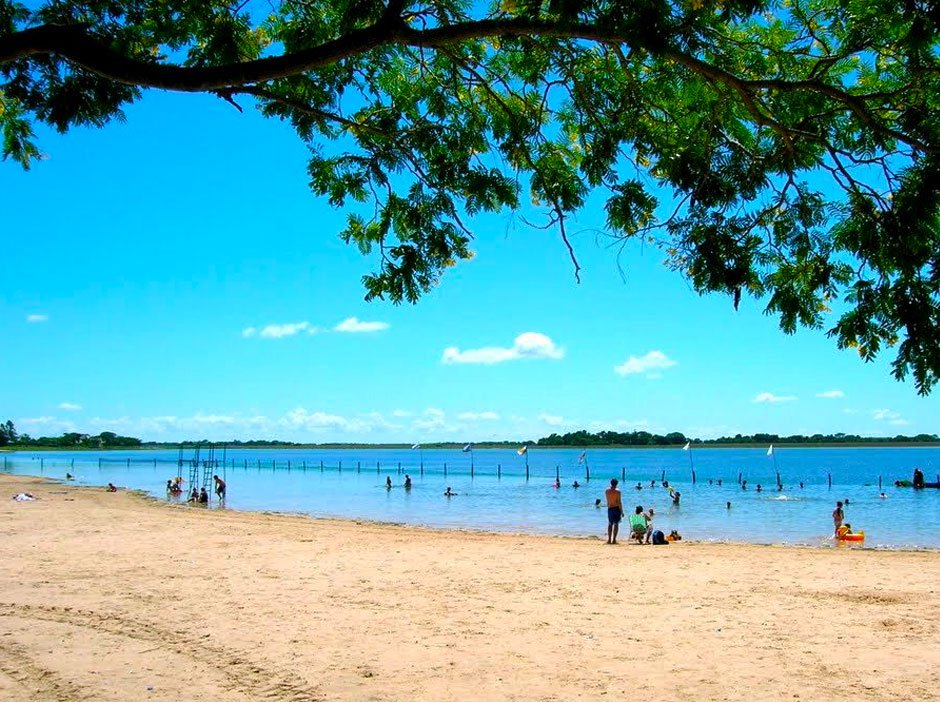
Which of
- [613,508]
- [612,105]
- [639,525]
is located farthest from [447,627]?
[639,525]

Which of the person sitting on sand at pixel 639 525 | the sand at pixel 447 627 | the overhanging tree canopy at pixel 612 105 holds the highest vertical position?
the overhanging tree canopy at pixel 612 105

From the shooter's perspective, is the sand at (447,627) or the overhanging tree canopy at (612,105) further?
the sand at (447,627)

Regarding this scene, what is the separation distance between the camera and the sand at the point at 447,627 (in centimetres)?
637

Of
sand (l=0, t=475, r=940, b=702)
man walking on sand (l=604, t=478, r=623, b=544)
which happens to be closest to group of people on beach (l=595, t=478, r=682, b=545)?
man walking on sand (l=604, t=478, r=623, b=544)

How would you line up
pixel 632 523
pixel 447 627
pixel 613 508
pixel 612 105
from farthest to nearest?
pixel 632 523 < pixel 613 508 < pixel 447 627 < pixel 612 105

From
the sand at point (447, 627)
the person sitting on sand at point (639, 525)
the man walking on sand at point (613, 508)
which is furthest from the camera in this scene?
the person sitting on sand at point (639, 525)

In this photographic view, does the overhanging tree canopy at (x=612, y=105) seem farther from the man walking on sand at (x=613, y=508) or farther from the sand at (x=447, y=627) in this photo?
the man walking on sand at (x=613, y=508)

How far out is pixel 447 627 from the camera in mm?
8406

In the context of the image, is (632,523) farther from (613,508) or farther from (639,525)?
(613,508)

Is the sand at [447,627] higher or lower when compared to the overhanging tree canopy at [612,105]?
lower

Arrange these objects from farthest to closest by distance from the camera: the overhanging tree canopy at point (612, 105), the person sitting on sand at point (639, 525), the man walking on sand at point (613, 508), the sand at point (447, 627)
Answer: the person sitting on sand at point (639, 525) → the man walking on sand at point (613, 508) → the sand at point (447, 627) → the overhanging tree canopy at point (612, 105)

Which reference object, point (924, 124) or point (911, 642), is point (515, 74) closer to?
point (924, 124)

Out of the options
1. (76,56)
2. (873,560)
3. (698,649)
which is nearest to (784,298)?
(76,56)

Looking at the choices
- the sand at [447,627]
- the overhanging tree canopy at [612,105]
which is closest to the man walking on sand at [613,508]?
the sand at [447,627]
